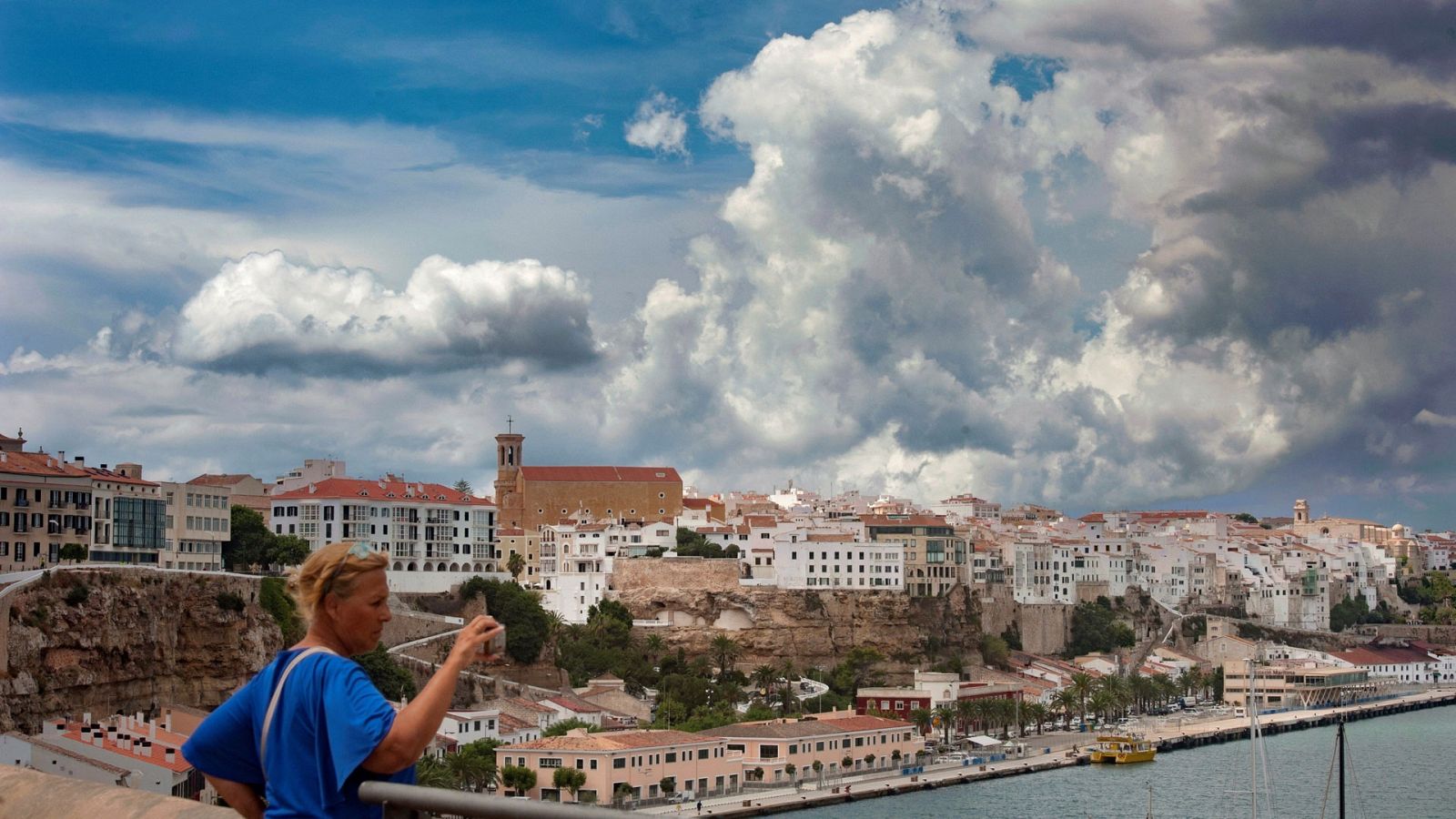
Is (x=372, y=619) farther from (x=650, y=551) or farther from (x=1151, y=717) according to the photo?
(x=1151, y=717)

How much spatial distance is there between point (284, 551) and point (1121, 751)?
22.2 metres

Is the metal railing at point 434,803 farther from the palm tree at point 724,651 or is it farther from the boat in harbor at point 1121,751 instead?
the palm tree at point 724,651

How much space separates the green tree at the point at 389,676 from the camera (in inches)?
1315

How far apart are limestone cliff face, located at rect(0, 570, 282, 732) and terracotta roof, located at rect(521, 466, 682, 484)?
81.9ft

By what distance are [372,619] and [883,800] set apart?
3531 cm

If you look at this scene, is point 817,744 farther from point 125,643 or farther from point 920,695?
point 125,643

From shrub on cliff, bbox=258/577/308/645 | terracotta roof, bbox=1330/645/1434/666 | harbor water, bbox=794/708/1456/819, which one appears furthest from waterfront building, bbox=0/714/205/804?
terracotta roof, bbox=1330/645/1434/666

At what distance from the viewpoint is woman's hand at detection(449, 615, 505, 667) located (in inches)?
103

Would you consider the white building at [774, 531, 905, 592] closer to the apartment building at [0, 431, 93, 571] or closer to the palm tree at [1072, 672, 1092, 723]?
the palm tree at [1072, 672, 1092, 723]

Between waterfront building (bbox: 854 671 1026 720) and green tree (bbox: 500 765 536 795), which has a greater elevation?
waterfront building (bbox: 854 671 1026 720)

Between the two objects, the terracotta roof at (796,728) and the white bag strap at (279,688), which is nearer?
the white bag strap at (279,688)

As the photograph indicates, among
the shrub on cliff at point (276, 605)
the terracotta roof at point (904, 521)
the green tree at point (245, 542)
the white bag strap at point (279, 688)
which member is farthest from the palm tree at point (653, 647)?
the white bag strap at point (279, 688)

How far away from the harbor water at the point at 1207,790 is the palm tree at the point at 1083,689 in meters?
4.67

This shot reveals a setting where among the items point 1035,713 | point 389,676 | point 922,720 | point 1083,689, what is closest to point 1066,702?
point 1083,689
